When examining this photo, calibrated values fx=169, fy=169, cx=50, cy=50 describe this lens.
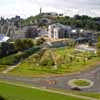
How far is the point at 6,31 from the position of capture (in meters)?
114

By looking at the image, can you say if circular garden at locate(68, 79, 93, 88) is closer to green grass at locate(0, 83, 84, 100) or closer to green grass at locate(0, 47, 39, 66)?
green grass at locate(0, 83, 84, 100)

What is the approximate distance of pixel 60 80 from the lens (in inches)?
1555

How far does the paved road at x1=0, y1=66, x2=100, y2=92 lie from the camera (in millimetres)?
35281

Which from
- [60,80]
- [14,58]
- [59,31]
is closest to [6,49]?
[14,58]

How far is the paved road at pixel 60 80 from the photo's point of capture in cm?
3528

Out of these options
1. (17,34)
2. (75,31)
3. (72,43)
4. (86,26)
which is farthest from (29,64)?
(86,26)

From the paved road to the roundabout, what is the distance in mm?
891

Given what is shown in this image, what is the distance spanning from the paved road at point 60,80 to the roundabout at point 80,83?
A: 89cm

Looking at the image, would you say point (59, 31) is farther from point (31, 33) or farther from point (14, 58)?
point (14, 58)

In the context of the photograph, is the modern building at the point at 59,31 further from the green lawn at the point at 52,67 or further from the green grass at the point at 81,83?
the green grass at the point at 81,83

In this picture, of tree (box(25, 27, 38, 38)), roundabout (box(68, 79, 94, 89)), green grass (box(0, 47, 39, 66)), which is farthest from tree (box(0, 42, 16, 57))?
tree (box(25, 27, 38, 38))

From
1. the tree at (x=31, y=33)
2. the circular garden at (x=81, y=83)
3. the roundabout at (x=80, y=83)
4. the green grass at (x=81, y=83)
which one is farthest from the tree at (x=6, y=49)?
the tree at (x=31, y=33)

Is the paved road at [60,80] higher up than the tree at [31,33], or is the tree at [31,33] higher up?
the tree at [31,33]

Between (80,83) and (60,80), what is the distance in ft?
15.8
